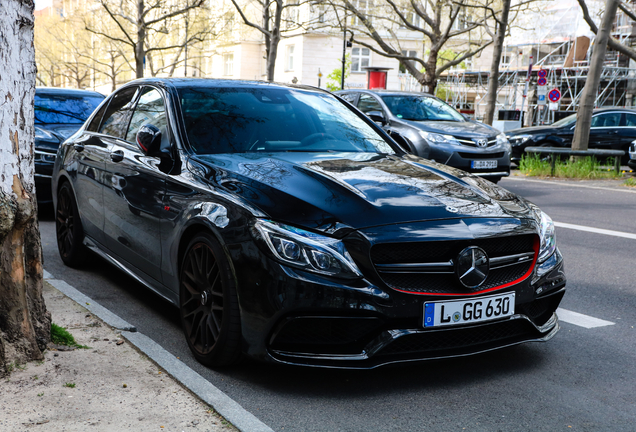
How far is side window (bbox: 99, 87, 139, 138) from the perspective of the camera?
Answer: 5.43m

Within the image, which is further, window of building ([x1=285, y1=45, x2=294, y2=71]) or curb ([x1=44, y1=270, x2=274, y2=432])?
window of building ([x1=285, y1=45, x2=294, y2=71])

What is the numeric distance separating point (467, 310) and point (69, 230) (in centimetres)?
382

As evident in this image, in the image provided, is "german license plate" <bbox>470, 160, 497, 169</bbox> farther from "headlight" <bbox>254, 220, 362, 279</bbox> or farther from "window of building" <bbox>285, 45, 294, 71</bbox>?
"window of building" <bbox>285, 45, 294, 71</bbox>

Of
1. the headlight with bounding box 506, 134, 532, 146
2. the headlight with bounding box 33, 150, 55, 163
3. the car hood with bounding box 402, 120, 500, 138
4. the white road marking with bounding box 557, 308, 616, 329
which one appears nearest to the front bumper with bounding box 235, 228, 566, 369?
the white road marking with bounding box 557, 308, 616, 329

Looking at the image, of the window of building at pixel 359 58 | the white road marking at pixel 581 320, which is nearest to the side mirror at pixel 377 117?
the white road marking at pixel 581 320

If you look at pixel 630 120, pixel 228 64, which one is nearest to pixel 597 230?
pixel 630 120

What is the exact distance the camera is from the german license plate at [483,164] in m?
11.8

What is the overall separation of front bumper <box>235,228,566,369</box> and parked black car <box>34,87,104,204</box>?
6.26 meters

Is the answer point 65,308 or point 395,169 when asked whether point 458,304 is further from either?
point 65,308

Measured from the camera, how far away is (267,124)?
188 inches

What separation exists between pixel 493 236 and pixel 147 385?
5.85 ft

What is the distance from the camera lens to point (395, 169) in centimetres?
428

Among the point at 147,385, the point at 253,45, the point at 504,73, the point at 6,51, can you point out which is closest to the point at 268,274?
the point at 147,385

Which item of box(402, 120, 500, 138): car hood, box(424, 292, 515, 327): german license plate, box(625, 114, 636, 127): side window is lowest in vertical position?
box(424, 292, 515, 327): german license plate
